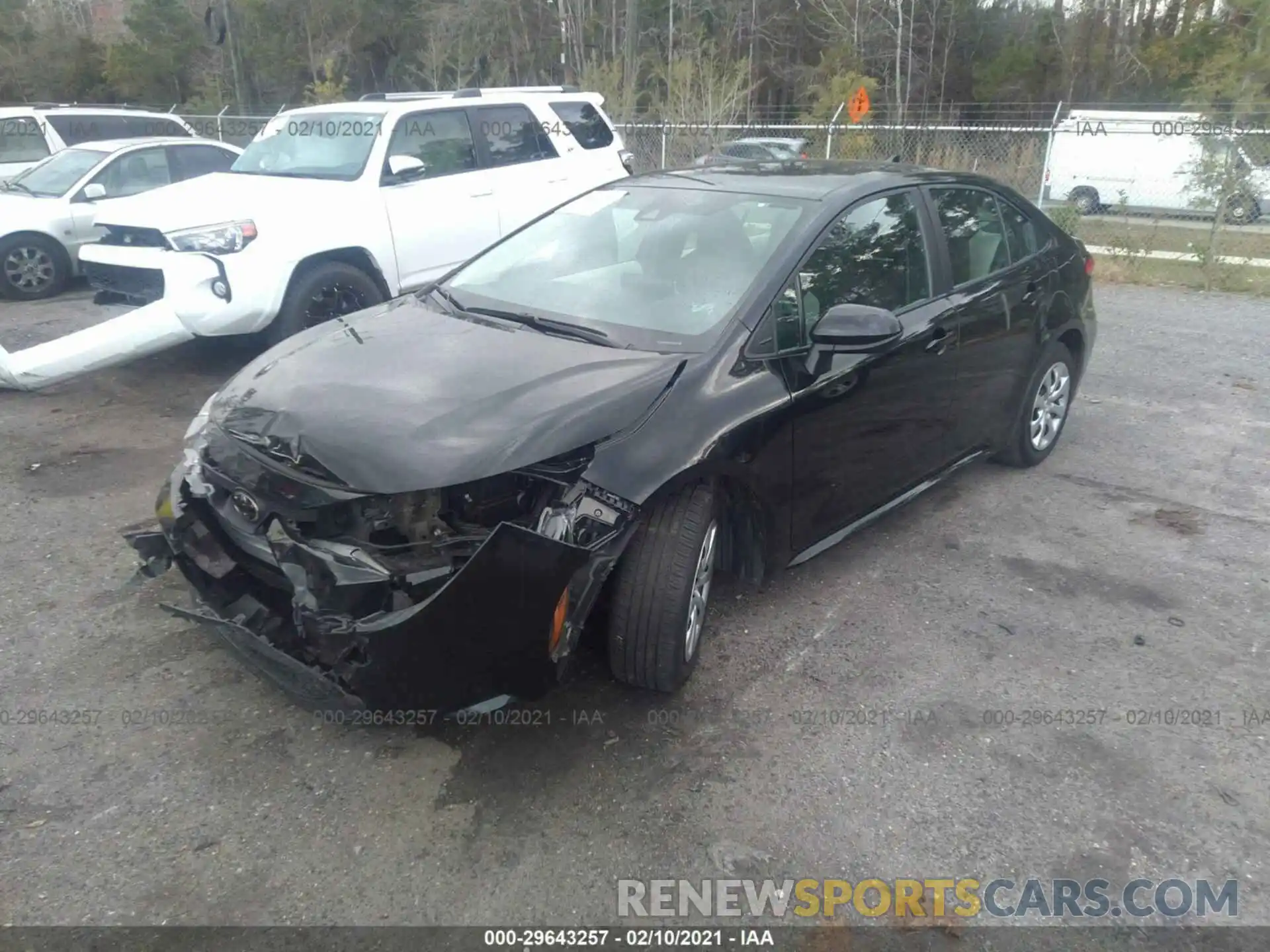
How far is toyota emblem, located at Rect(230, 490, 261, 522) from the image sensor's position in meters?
2.99

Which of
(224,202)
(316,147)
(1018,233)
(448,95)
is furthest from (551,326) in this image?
(448,95)

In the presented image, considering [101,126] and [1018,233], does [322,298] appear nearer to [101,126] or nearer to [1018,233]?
[1018,233]

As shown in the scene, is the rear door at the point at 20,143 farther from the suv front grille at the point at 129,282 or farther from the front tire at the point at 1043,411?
the front tire at the point at 1043,411

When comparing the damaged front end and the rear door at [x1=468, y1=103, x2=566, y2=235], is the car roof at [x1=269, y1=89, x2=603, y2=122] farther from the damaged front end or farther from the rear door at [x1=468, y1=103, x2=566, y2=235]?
the damaged front end

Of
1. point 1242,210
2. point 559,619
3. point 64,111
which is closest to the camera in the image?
point 559,619

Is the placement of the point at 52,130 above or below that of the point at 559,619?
above

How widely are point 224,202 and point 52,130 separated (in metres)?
6.89

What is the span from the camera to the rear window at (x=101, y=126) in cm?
1160

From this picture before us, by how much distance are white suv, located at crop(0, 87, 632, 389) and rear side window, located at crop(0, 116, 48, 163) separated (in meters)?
5.44

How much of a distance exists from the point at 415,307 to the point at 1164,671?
3318 mm

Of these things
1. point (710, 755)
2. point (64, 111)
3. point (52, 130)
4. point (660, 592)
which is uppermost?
point (64, 111)

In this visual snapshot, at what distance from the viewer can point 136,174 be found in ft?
31.9

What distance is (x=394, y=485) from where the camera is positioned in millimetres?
2752

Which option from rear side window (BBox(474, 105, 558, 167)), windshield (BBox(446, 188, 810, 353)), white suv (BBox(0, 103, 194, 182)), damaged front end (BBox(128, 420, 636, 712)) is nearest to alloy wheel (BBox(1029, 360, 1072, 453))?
windshield (BBox(446, 188, 810, 353))
